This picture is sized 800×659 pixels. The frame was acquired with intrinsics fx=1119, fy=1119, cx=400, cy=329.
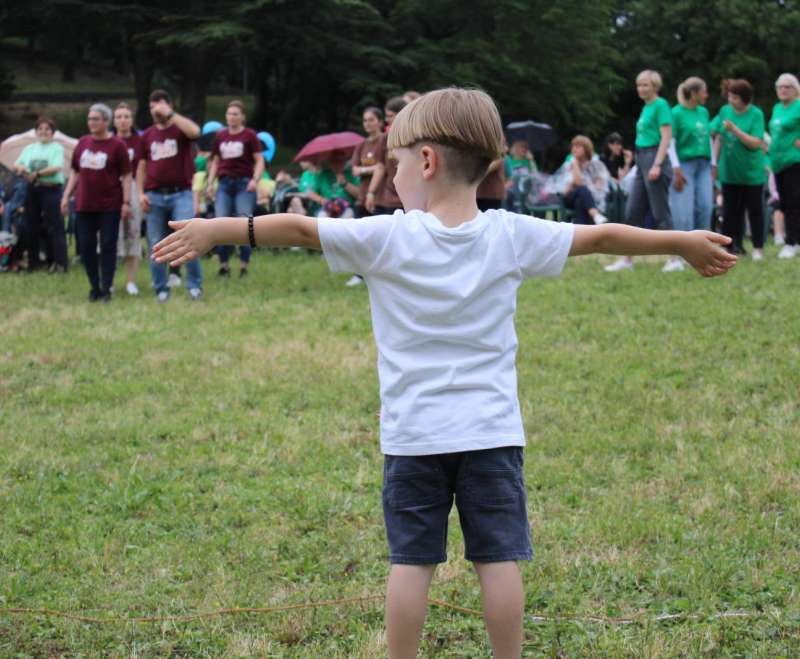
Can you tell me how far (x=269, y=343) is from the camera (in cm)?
909

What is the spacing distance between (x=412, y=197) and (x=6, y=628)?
2124mm

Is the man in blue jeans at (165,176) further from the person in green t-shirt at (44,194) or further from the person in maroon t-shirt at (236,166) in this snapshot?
the person in green t-shirt at (44,194)

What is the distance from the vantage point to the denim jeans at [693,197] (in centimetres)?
1195

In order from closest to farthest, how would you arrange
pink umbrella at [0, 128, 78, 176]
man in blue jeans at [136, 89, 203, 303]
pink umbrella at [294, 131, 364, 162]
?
man in blue jeans at [136, 89, 203, 303] → pink umbrella at [0, 128, 78, 176] → pink umbrella at [294, 131, 364, 162]

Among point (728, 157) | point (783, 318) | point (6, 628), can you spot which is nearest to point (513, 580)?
point (6, 628)

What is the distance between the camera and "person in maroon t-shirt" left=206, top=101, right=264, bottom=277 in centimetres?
1252

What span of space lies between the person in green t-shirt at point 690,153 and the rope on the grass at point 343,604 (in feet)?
27.7

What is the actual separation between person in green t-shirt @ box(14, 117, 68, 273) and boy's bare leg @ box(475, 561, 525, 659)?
12929 millimetres

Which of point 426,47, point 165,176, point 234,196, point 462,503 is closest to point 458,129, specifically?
point 462,503

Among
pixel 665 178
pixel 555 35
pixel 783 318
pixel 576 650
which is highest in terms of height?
pixel 555 35

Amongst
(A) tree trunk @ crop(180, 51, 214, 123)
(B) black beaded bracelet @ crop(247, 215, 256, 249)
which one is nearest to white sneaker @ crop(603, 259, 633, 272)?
(B) black beaded bracelet @ crop(247, 215, 256, 249)

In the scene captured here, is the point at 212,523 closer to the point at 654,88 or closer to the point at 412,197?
the point at 412,197

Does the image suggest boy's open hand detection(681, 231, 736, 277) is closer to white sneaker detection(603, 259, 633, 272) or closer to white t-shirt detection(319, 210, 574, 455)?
white t-shirt detection(319, 210, 574, 455)

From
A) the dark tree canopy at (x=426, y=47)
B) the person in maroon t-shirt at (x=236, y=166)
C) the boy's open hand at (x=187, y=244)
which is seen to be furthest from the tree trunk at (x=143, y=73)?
the boy's open hand at (x=187, y=244)
